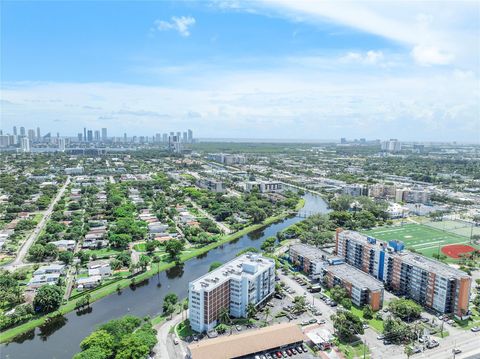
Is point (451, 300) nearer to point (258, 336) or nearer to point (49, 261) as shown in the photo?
point (258, 336)

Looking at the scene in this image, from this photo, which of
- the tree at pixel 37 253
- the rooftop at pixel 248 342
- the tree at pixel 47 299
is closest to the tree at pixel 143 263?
the tree at pixel 47 299

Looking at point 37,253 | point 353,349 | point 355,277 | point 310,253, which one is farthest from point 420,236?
point 37,253

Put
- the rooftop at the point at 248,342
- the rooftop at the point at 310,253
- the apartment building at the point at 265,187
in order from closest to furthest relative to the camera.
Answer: the rooftop at the point at 248,342 < the rooftop at the point at 310,253 < the apartment building at the point at 265,187

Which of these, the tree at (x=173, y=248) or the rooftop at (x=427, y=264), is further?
the tree at (x=173, y=248)

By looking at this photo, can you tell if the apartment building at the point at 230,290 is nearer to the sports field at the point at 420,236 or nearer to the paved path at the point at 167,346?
the paved path at the point at 167,346

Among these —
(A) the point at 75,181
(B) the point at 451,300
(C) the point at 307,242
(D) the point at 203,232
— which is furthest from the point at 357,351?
(A) the point at 75,181

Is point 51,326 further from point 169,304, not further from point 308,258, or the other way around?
point 308,258
